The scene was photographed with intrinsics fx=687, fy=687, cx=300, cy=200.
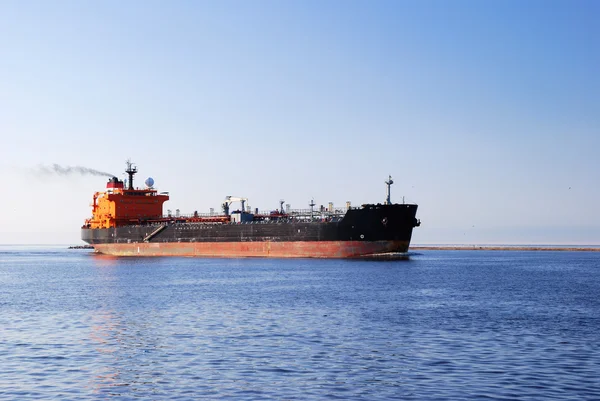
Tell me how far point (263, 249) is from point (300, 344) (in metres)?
64.2

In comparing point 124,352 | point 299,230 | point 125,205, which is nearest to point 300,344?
point 124,352

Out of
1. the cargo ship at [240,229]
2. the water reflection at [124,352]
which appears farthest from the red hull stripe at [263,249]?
the water reflection at [124,352]

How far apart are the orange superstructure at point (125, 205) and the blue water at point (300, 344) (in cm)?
6027

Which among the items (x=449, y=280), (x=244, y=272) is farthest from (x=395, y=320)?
(x=244, y=272)

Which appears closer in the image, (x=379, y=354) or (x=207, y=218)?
(x=379, y=354)

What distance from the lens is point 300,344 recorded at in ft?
78.8

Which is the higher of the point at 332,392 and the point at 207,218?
the point at 207,218

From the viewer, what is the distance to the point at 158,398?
16953 millimetres

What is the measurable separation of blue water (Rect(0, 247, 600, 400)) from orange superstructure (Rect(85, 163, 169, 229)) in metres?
60.3

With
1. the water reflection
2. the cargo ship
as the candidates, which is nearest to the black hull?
the cargo ship

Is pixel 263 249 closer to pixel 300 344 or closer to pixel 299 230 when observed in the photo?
pixel 299 230

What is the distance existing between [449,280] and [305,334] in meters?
33.6

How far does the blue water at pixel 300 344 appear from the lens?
17.9m

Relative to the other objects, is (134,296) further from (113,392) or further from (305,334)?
(113,392)
